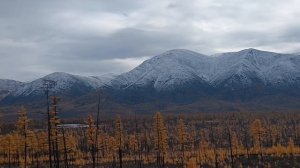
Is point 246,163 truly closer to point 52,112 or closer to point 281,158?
point 281,158

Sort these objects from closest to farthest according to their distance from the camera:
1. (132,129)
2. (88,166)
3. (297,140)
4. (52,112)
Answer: (52,112)
(88,166)
(297,140)
(132,129)

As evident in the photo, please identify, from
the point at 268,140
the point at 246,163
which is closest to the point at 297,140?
the point at 268,140

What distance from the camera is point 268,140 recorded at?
144125mm

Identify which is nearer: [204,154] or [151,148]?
[204,154]

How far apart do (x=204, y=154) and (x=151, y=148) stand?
38.1m

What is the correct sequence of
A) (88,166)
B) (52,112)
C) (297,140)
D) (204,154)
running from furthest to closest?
(297,140)
(204,154)
(88,166)
(52,112)

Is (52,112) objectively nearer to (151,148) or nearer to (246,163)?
(246,163)

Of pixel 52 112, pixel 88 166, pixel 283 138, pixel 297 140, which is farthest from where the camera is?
pixel 283 138

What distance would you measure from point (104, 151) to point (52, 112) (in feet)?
272

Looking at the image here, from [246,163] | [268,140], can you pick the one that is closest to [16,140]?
[246,163]

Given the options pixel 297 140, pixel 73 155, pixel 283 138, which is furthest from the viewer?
pixel 283 138

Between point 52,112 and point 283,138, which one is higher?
point 52,112

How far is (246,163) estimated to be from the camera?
9288 cm

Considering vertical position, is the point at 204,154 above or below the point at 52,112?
below
